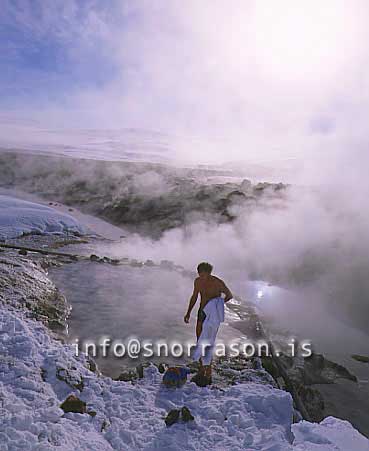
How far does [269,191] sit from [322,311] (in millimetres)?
10303

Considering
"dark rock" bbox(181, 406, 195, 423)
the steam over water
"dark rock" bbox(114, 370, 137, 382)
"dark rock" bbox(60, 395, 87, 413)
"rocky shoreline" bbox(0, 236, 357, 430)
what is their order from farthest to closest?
the steam over water, "rocky shoreline" bbox(0, 236, 357, 430), "dark rock" bbox(114, 370, 137, 382), "dark rock" bbox(181, 406, 195, 423), "dark rock" bbox(60, 395, 87, 413)

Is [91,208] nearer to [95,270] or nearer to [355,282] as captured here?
[95,270]

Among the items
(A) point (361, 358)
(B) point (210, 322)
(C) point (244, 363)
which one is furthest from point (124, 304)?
(A) point (361, 358)

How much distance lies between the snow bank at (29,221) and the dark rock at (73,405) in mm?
10318

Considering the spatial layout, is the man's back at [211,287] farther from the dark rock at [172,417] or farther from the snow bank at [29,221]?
the snow bank at [29,221]

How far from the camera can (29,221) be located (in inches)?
559

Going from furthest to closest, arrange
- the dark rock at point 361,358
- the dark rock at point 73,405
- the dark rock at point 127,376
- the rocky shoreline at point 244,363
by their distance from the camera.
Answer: the dark rock at point 361,358 < the rocky shoreline at point 244,363 < the dark rock at point 127,376 < the dark rock at point 73,405

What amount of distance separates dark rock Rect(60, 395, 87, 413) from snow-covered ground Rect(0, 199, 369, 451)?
0.21ft

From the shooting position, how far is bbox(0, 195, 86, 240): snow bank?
528 inches

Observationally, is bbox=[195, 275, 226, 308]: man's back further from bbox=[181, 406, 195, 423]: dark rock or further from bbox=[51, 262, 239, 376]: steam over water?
bbox=[51, 262, 239, 376]: steam over water

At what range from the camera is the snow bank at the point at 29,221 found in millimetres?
13416

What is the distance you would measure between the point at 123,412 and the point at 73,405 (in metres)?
0.52

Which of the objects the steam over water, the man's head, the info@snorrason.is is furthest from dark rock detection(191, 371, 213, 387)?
the man's head

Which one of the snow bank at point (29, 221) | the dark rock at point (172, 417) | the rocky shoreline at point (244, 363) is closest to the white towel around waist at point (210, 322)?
the rocky shoreline at point (244, 363)
